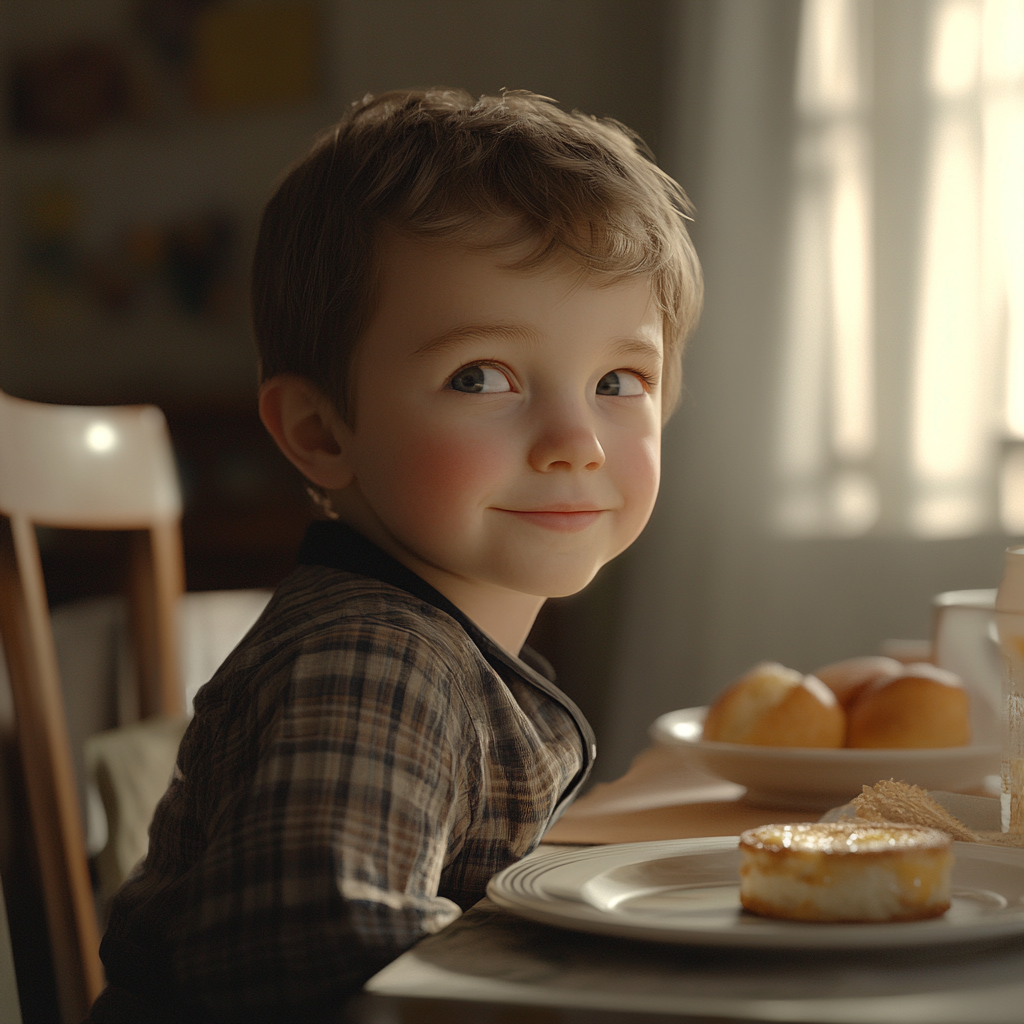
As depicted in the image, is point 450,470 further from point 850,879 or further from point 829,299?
point 829,299

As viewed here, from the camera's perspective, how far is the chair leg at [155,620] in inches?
61.0

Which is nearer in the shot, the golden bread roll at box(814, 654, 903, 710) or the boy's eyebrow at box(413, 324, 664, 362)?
the boy's eyebrow at box(413, 324, 664, 362)

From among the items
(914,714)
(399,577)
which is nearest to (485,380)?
(399,577)

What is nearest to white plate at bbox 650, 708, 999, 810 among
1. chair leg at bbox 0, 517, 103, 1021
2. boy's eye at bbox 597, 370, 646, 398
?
boy's eye at bbox 597, 370, 646, 398

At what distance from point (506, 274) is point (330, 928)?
0.36m

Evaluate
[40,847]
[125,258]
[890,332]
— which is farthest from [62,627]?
[125,258]

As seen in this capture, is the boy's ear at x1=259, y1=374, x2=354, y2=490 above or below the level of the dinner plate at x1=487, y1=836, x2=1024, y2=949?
above

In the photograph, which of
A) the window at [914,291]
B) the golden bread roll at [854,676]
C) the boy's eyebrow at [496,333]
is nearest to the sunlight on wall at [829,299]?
the window at [914,291]

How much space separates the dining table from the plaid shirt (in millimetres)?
40

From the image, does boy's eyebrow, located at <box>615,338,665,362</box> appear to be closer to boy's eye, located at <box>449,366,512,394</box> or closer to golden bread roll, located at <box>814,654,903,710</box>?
boy's eye, located at <box>449,366,512,394</box>

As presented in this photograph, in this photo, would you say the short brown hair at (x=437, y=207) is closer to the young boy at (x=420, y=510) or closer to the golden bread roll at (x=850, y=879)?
the young boy at (x=420, y=510)

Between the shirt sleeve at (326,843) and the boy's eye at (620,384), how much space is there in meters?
0.24

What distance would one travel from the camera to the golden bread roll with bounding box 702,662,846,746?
0.81 m

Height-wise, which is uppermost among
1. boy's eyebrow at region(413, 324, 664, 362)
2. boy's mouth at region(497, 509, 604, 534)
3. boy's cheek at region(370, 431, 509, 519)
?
boy's eyebrow at region(413, 324, 664, 362)
